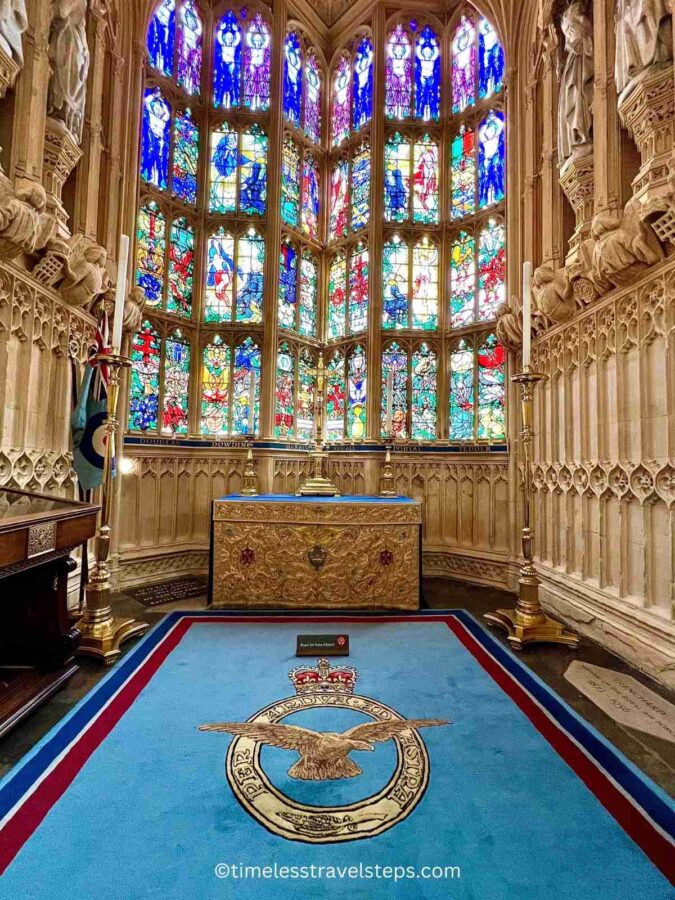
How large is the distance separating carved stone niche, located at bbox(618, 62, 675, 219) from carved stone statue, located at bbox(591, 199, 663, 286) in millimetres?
149

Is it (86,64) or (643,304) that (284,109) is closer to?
(86,64)

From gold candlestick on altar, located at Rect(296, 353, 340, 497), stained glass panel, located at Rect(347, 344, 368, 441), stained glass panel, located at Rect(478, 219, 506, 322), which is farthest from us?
stained glass panel, located at Rect(347, 344, 368, 441)

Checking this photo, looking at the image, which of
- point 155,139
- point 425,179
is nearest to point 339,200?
point 425,179

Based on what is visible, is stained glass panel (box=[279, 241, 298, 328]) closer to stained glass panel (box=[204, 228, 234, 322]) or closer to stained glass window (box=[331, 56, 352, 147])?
stained glass panel (box=[204, 228, 234, 322])

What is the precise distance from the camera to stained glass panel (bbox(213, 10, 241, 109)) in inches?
300

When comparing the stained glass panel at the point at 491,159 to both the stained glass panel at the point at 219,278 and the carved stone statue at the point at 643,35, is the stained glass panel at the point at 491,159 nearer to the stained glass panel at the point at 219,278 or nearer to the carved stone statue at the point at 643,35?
the carved stone statue at the point at 643,35

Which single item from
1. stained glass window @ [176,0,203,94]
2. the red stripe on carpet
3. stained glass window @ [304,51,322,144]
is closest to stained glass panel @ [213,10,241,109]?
stained glass window @ [176,0,203,94]

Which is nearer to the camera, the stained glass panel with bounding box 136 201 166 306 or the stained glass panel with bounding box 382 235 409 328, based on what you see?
the stained glass panel with bounding box 136 201 166 306

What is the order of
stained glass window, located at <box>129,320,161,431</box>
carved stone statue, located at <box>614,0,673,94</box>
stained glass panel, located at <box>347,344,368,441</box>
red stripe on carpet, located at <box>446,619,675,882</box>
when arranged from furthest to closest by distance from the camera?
stained glass panel, located at <box>347,344,368,441</box> < stained glass window, located at <box>129,320,161,431</box> < carved stone statue, located at <box>614,0,673,94</box> < red stripe on carpet, located at <box>446,619,675,882</box>

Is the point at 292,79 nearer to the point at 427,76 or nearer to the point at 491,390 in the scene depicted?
the point at 427,76

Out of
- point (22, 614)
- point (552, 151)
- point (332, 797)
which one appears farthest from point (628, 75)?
point (22, 614)

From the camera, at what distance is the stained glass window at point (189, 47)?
7.25 m

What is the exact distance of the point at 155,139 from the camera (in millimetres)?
6926

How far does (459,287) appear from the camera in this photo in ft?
24.8
